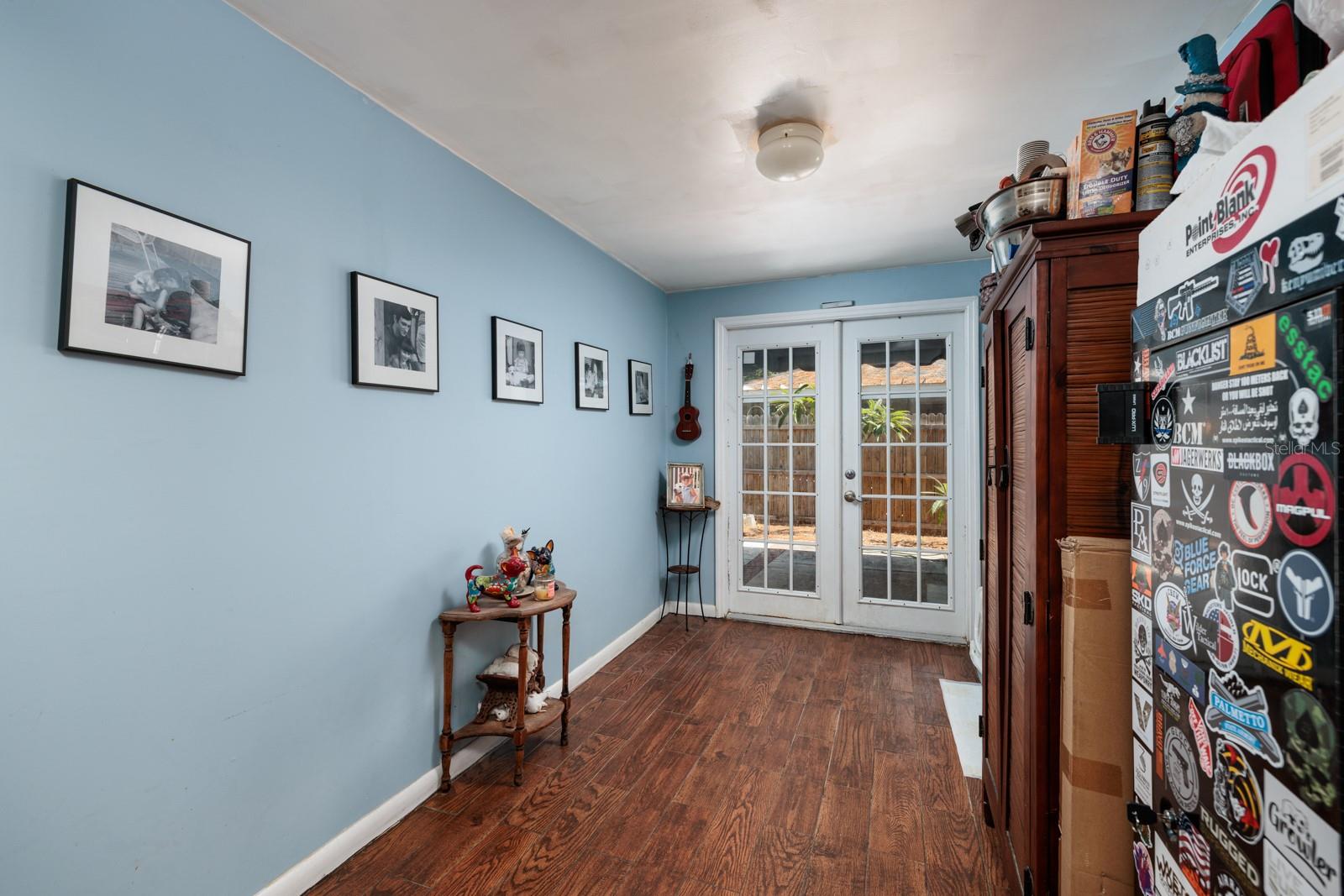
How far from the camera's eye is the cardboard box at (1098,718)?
104 centimetres

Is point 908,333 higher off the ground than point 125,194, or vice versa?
point 908,333

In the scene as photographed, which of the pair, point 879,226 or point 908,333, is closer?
point 879,226

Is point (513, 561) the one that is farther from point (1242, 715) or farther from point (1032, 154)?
point (1032, 154)

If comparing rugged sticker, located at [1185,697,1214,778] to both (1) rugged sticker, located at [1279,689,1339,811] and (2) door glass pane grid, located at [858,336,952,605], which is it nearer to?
(1) rugged sticker, located at [1279,689,1339,811]

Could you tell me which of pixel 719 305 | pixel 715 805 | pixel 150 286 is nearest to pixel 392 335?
pixel 150 286

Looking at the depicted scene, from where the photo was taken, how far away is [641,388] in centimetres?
393

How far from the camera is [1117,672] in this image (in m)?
1.05

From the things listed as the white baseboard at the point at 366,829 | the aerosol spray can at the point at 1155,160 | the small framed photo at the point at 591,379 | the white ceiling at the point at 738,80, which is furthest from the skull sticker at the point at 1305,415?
the small framed photo at the point at 591,379

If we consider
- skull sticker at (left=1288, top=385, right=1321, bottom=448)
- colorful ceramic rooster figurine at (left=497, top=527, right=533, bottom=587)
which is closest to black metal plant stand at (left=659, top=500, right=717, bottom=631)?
colorful ceramic rooster figurine at (left=497, top=527, right=533, bottom=587)

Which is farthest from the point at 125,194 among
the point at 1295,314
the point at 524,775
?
the point at 524,775

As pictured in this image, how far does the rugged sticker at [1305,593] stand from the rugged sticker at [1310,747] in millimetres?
78

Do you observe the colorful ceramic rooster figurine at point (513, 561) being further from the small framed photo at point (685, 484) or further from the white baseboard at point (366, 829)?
the small framed photo at point (685, 484)

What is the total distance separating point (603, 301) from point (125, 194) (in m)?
2.35

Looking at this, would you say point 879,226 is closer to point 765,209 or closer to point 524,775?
point 765,209
